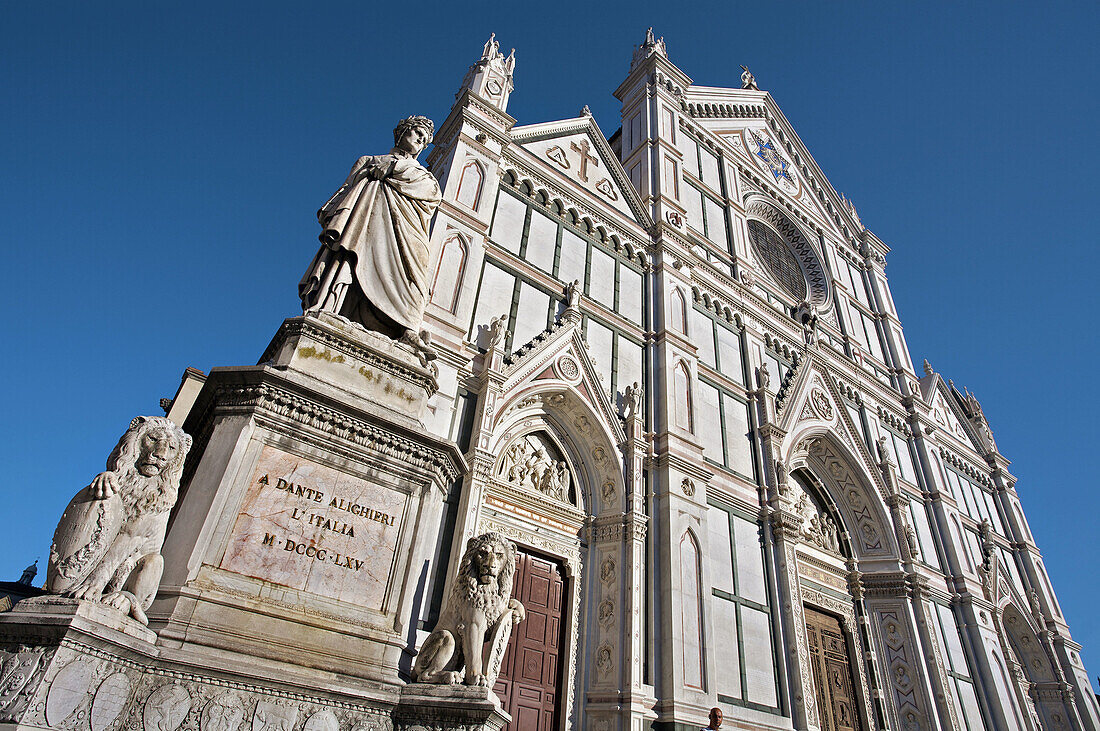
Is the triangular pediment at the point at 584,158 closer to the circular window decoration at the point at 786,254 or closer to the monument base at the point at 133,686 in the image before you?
the circular window decoration at the point at 786,254

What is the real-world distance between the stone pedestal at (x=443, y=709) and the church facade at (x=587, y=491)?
0.02 meters

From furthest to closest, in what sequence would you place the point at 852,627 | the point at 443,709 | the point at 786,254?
1. the point at 786,254
2. the point at 852,627
3. the point at 443,709

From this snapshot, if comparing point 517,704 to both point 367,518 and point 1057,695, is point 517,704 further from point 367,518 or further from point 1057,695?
point 1057,695

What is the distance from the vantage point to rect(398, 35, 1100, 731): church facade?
919 cm

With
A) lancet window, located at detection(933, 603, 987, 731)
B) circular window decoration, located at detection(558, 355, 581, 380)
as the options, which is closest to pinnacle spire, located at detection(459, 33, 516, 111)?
circular window decoration, located at detection(558, 355, 581, 380)

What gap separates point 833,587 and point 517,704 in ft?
27.4

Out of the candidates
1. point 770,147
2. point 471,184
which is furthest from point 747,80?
point 471,184

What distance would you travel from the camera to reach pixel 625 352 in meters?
12.0

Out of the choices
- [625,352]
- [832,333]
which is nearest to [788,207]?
[832,333]

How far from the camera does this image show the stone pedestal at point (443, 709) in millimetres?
4250

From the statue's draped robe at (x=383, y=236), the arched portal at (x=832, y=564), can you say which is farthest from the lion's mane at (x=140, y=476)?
the arched portal at (x=832, y=564)

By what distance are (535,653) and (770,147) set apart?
19853 millimetres

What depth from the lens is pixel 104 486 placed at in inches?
152

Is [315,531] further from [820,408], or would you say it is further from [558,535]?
[820,408]
